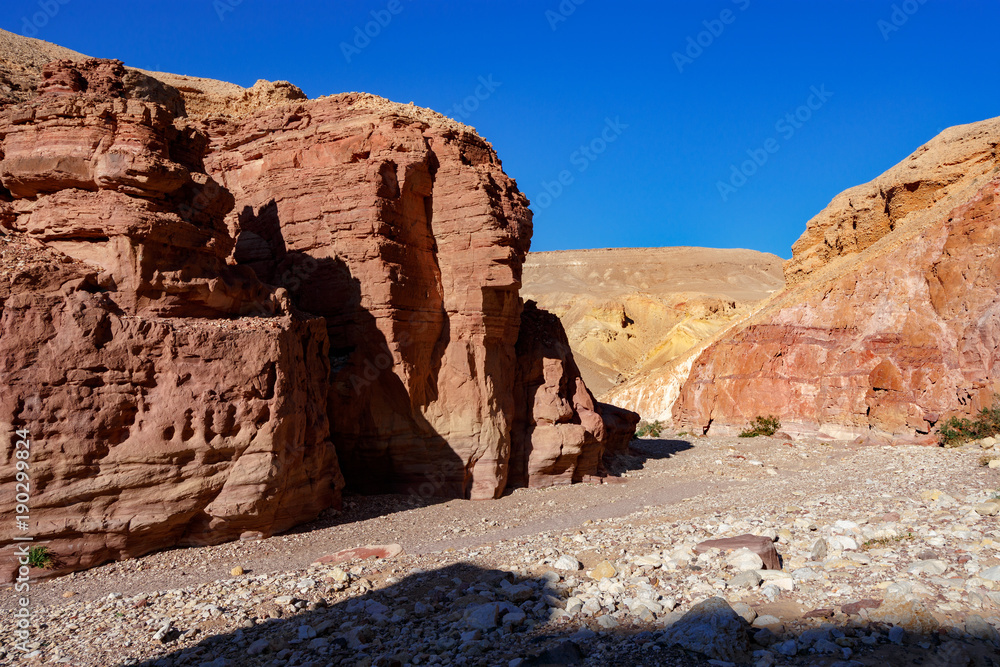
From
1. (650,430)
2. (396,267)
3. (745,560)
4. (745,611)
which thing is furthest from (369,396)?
(650,430)

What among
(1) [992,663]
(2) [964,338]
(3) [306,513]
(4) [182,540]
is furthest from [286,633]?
(2) [964,338]

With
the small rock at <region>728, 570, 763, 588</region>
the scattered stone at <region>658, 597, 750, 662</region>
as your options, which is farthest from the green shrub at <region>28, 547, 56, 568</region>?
the small rock at <region>728, 570, 763, 588</region>

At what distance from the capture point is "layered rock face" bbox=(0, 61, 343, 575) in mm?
8703

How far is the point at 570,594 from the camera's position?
25.3ft

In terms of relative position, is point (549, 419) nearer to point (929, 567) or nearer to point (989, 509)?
point (989, 509)

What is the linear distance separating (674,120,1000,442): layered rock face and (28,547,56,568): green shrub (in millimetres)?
23535

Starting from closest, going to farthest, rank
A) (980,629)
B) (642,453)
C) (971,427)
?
(980,629)
(971,427)
(642,453)

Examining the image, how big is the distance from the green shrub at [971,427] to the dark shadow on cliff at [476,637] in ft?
55.8

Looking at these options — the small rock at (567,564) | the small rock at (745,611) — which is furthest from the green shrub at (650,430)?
the small rock at (745,611)

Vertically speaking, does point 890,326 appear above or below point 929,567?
above

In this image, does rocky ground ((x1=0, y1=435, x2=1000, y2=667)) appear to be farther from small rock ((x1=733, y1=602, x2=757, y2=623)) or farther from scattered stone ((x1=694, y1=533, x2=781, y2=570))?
scattered stone ((x1=694, y1=533, x2=781, y2=570))

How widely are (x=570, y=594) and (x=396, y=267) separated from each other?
29.0ft

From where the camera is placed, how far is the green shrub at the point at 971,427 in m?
19.0

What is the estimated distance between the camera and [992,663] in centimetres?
518
